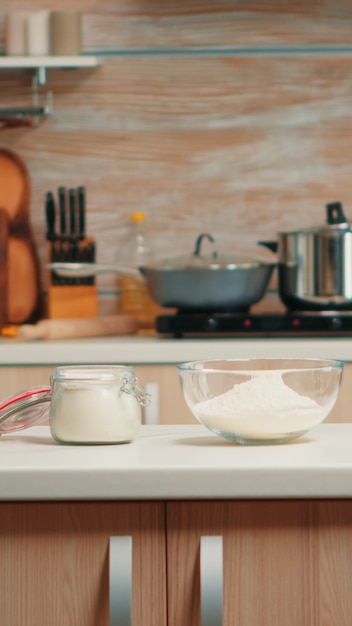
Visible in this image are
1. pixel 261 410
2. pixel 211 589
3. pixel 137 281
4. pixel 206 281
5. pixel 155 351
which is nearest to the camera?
pixel 211 589

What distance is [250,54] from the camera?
2812 mm

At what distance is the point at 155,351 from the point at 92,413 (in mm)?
1223

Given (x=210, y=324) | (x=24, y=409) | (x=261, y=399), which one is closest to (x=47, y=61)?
(x=210, y=324)

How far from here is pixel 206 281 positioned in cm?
236

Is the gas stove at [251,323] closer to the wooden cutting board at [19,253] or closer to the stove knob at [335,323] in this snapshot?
the stove knob at [335,323]

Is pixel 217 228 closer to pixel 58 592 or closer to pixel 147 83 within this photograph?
pixel 147 83

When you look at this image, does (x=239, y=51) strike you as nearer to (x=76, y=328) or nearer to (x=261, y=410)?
(x=76, y=328)

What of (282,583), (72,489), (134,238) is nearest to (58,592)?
(72,489)

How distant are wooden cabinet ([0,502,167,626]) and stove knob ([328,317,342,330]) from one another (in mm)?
1552

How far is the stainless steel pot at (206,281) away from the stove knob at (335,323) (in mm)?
201

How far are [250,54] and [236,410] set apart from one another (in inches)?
80.6

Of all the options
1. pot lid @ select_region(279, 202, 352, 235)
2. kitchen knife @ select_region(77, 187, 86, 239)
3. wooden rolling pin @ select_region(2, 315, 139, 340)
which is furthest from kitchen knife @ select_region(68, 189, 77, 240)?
pot lid @ select_region(279, 202, 352, 235)

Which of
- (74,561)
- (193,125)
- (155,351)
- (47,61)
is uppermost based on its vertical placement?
(47,61)

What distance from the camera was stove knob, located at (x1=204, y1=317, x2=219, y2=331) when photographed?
2.36 m
